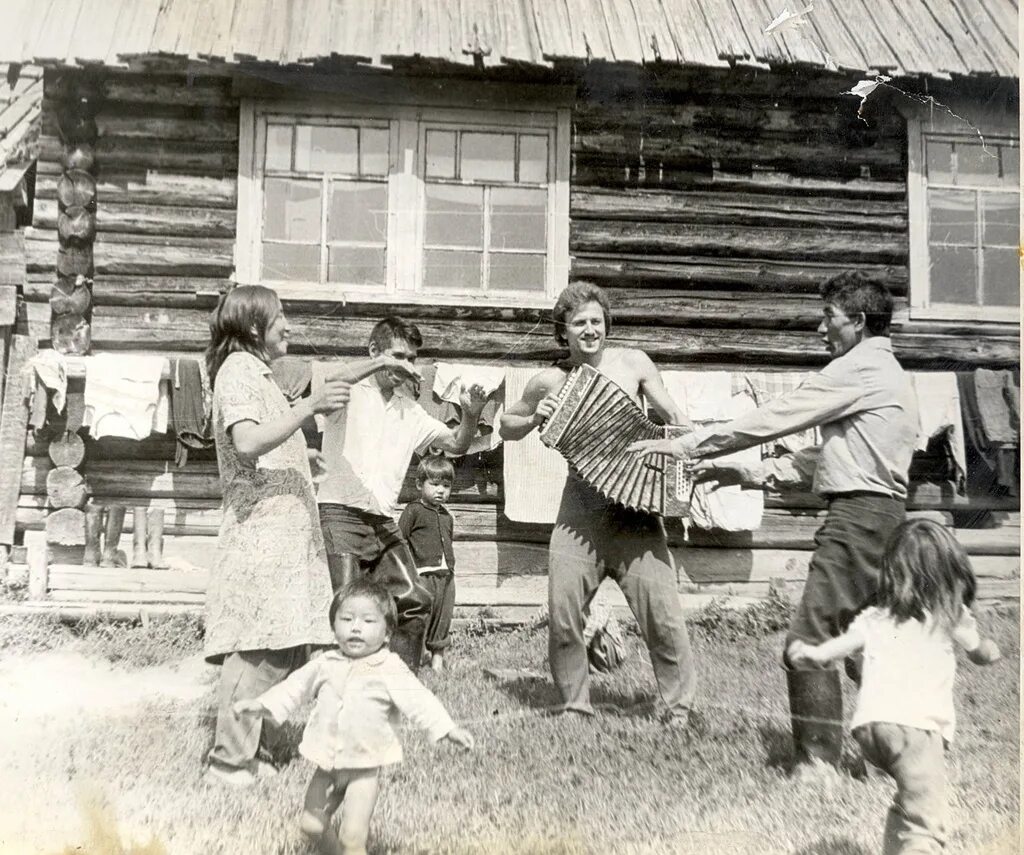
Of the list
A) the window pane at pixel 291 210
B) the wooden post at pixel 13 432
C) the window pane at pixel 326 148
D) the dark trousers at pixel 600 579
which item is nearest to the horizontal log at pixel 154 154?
the window pane at pixel 291 210

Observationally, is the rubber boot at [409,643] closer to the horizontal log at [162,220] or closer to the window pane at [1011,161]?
the horizontal log at [162,220]

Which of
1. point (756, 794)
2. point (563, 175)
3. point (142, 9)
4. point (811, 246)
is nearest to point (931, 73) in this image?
point (811, 246)

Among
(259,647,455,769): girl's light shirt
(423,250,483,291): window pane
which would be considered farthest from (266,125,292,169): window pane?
(259,647,455,769): girl's light shirt

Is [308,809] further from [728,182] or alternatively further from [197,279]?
[728,182]

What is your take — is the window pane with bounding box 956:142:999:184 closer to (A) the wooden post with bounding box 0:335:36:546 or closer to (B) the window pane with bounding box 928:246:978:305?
(B) the window pane with bounding box 928:246:978:305

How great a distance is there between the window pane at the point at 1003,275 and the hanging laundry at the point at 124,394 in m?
4.06

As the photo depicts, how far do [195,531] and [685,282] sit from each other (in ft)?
9.96

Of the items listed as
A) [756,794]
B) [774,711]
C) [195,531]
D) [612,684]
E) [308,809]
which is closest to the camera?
[308,809]

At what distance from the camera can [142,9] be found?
13.8 ft

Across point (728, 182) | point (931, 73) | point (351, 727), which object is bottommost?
point (351, 727)

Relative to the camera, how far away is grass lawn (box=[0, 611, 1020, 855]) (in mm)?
2842

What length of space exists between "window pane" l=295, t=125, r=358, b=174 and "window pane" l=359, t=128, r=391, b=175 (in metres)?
0.04

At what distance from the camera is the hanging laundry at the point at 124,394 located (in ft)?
14.9

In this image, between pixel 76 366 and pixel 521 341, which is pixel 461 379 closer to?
pixel 521 341
